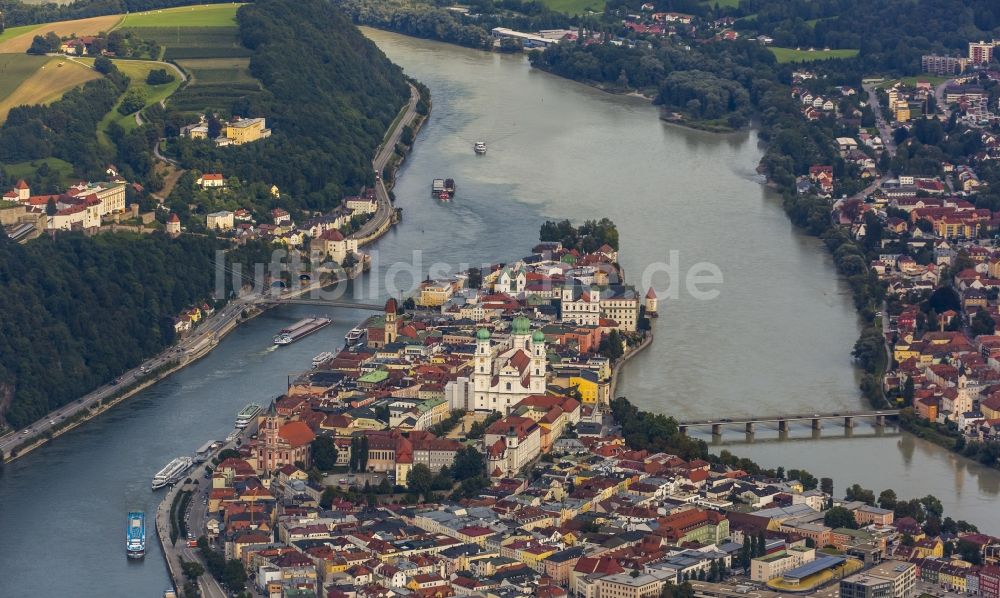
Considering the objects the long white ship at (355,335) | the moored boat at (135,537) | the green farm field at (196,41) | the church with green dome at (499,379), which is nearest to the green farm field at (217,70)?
the green farm field at (196,41)

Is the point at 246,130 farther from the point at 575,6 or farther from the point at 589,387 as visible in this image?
the point at 575,6

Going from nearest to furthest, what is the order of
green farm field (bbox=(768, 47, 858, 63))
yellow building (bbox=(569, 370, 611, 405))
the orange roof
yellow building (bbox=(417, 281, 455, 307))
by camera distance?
the orange roof, yellow building (bbox=(569, 370, 611, 405)), yellow building (bbox=(417, 281, 455, 307)), green farm field (bbox=(768, 47, 858, 63))

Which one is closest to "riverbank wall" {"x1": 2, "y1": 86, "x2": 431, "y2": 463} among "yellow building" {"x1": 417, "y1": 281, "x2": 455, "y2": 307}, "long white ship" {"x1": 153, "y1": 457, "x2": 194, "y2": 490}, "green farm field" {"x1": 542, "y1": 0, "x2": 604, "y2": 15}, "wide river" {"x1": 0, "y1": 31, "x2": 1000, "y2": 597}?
"wide river" {"x1": 0, "y1": 31, "x2": 1000, "y2": 597}

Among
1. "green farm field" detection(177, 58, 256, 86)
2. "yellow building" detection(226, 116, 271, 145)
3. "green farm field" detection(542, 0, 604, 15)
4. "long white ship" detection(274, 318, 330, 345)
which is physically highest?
"green farm field" detection(177, 58, 256, 86)

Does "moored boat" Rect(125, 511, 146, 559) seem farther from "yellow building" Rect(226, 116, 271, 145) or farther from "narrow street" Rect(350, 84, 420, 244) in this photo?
"yellow building" Rect(226, 116, 271, 145)

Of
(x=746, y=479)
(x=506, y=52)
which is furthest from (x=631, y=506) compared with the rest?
(x=506, y=52)

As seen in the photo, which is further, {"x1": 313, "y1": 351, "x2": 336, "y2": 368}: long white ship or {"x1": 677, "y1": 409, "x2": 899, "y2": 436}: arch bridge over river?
{"x1": 313, "y1": 351, "x2": 336, "y2": 368}: long white ship
